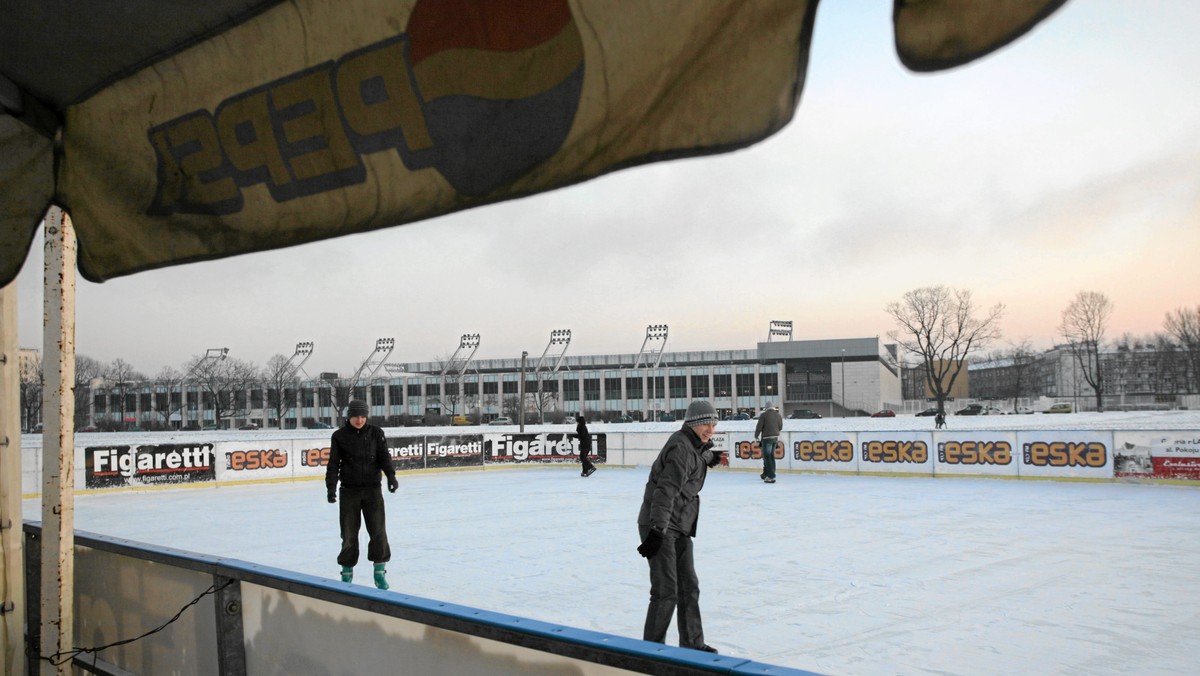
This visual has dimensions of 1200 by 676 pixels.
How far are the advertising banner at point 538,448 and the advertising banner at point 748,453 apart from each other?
4479 millimetres

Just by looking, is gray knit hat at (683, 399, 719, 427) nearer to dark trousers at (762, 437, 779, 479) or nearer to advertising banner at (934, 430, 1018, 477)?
dark trousers at (762, 437, 779, 479)

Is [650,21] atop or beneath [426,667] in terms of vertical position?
atop

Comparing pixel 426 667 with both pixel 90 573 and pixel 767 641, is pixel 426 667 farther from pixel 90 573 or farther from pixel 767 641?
pixel 767 641

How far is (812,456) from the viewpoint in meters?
21.9

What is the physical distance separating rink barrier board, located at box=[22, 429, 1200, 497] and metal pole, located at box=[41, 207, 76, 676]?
15.3m

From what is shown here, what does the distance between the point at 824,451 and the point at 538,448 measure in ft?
30.0

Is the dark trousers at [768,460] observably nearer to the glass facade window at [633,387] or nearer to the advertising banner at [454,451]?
the advertising banner at [454,451]

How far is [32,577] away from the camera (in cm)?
530

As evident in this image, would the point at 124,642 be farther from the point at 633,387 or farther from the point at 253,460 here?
the point at 633,387

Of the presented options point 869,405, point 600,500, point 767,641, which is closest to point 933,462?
point 600,500

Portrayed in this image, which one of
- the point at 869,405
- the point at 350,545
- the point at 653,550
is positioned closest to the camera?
the point at 653,550

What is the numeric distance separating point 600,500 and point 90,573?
12.0 meters

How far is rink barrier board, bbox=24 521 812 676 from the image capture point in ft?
7.77

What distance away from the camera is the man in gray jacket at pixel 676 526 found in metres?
5.28
